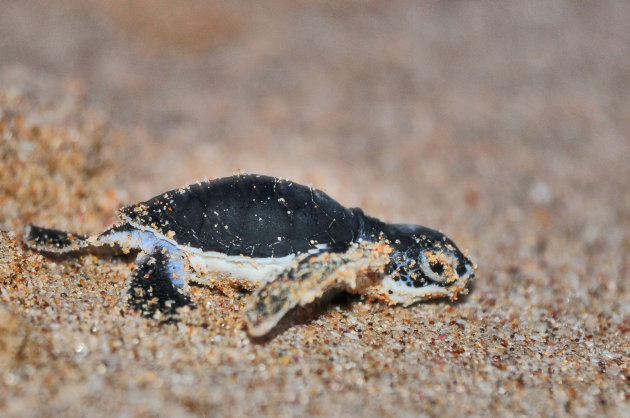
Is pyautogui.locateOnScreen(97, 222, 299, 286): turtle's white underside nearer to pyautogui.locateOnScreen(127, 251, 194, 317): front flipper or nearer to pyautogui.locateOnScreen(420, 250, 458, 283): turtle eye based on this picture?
pyautogui.locateOnScreen(127, 251, 194, 317): front flipper

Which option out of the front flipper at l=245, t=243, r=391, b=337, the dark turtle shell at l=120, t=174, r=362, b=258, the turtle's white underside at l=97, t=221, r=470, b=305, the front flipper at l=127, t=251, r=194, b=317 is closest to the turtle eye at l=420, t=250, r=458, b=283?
the front flipper at l=245, t=243, r=391, b=337

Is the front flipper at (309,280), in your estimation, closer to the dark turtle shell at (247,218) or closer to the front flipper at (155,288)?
the dark turtle shell at (247,218)

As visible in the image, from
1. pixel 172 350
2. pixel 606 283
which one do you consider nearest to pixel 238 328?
pixel 172 350

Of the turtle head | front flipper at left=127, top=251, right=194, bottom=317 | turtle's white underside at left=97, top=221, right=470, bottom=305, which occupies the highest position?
the turtle head

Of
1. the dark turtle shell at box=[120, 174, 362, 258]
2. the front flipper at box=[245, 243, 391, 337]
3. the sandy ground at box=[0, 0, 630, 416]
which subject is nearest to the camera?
the sandy ground at box=[0, 0, 630, 416]

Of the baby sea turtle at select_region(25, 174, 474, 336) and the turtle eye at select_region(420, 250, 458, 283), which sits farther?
the turtle eye at select_region(420, 250, 458, 283)

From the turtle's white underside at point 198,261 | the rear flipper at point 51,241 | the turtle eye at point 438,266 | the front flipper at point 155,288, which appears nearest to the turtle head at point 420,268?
the turtle eye at point 438,266

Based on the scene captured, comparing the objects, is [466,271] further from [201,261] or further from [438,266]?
[201,261]
